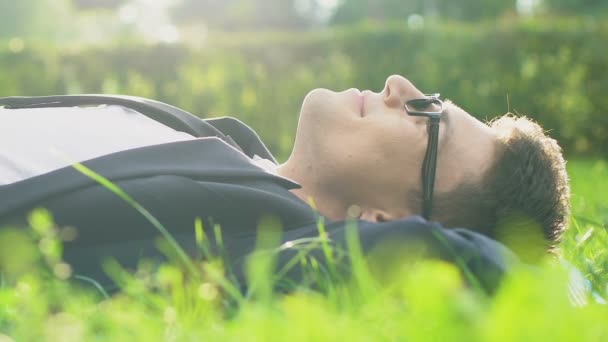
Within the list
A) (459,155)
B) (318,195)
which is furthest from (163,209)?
(459,155)

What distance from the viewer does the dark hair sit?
9.97 ft

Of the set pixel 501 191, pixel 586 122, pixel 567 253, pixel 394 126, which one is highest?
pixel 394 126

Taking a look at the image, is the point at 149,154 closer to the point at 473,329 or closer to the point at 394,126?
the point at 394,126

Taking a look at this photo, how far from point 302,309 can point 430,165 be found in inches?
77.4

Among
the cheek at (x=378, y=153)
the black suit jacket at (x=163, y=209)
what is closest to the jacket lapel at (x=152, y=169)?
the black suit jacket at (x=163, y=209)

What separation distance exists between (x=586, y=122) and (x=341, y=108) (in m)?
9.32

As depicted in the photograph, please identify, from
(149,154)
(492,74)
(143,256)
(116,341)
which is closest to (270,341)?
(116,341)

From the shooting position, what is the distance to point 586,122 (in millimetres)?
11336

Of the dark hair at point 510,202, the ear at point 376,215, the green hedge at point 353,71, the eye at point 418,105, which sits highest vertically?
the eye at point 418,105

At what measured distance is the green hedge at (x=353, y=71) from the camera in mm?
11344

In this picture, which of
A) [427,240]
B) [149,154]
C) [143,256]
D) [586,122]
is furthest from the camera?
[586,122]

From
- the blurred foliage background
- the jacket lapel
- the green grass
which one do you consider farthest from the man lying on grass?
the blurred foliage background

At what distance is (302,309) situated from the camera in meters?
1.12

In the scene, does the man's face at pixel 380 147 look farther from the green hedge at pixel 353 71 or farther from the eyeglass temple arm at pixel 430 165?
the green hedge at pixel 353 71
